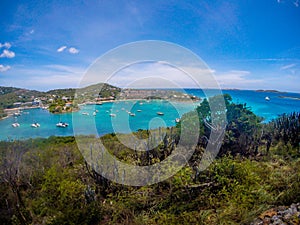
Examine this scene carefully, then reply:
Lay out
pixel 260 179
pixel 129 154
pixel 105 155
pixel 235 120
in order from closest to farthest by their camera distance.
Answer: pixel 260 179 → pixel 105 155 → pixel 129 154 → pixel 235 120

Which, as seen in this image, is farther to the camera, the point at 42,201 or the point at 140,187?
the point at 140,187

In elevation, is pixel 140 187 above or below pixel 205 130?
below

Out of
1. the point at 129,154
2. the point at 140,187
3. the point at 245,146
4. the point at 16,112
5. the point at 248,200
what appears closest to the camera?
the point at 248,200

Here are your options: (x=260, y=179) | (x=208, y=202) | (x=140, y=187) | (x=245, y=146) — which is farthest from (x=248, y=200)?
(x=245, y=146)

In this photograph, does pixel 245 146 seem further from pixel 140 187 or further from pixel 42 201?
pixel 42 201

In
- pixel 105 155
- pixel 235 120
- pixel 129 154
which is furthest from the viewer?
pixel 235 120

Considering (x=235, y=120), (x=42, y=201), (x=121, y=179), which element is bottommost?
(x=42, y=201)

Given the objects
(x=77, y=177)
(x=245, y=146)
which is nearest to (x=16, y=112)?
(x=77, y=177)

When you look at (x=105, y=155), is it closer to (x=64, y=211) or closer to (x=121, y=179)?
(x=121, y=179)

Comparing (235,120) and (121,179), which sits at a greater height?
(235,120)
